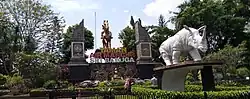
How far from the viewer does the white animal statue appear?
1159 centimetres

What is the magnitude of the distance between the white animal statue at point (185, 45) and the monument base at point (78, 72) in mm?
21579

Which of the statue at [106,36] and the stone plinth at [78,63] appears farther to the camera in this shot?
the statue at [106,36]

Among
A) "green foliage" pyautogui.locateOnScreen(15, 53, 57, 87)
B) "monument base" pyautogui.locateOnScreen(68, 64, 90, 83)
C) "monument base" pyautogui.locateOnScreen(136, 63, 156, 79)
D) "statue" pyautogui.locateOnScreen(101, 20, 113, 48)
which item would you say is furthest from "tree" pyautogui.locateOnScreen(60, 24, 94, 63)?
"green foliage" pyautogui.locateOnScreen(15, 53, 57, 87)

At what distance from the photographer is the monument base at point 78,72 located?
3366cm

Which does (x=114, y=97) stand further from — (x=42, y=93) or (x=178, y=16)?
(x=178, y=16)

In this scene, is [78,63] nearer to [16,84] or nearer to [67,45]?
[16,84]

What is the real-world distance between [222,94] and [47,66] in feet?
76.7

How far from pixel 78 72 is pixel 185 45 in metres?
22.9

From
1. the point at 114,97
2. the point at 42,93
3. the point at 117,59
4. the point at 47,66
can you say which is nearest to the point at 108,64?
the point at 117,59

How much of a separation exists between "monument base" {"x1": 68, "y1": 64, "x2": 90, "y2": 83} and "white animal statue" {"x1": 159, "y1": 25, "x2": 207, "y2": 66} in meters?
21.6

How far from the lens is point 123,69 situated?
3519cm

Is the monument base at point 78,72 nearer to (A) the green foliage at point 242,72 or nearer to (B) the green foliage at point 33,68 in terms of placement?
(B) the green foliage at point 33,68

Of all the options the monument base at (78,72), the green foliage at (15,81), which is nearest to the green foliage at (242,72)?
the monument base at (78,72)

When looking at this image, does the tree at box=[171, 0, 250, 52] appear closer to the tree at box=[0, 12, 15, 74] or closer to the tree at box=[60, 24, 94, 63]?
the tree at box=[60, 24, 94, 63]
